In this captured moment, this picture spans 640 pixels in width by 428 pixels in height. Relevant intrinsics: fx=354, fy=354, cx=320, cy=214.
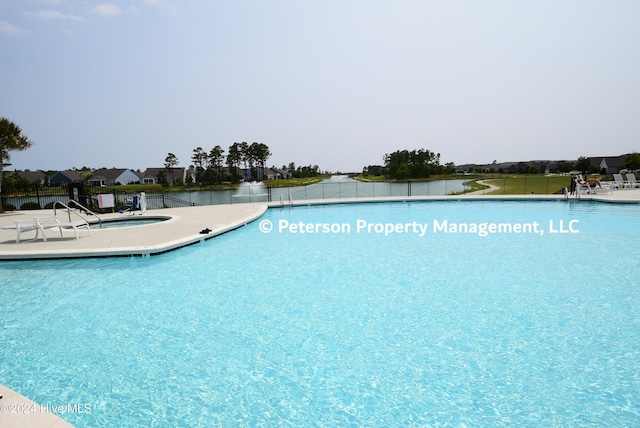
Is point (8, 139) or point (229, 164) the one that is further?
point (229, 164)

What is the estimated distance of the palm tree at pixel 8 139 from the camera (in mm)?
16984

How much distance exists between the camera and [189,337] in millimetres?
4660

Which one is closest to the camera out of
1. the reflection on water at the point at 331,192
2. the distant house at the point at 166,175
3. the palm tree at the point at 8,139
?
the palm tree at the point at 8,139

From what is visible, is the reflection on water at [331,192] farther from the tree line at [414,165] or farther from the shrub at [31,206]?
the tree line at [414,165]

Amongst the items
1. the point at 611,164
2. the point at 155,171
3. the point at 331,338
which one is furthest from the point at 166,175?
the point at 611,164

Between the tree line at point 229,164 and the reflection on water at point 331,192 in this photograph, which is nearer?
the reflection on water at point 331,192

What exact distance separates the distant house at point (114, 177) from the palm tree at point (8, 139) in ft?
215

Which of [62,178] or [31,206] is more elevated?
[62,178]

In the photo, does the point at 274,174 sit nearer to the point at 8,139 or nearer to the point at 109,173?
the point at 109,173

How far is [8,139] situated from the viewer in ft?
56.1

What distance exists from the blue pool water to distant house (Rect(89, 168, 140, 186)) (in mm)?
81370

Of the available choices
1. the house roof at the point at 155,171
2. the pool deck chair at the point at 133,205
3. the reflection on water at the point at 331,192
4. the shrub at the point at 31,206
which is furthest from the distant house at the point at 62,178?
the pool deck chair at the point at 133,205

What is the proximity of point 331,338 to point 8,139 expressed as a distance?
2033 cm

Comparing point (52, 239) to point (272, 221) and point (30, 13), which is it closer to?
point (272, 221)
